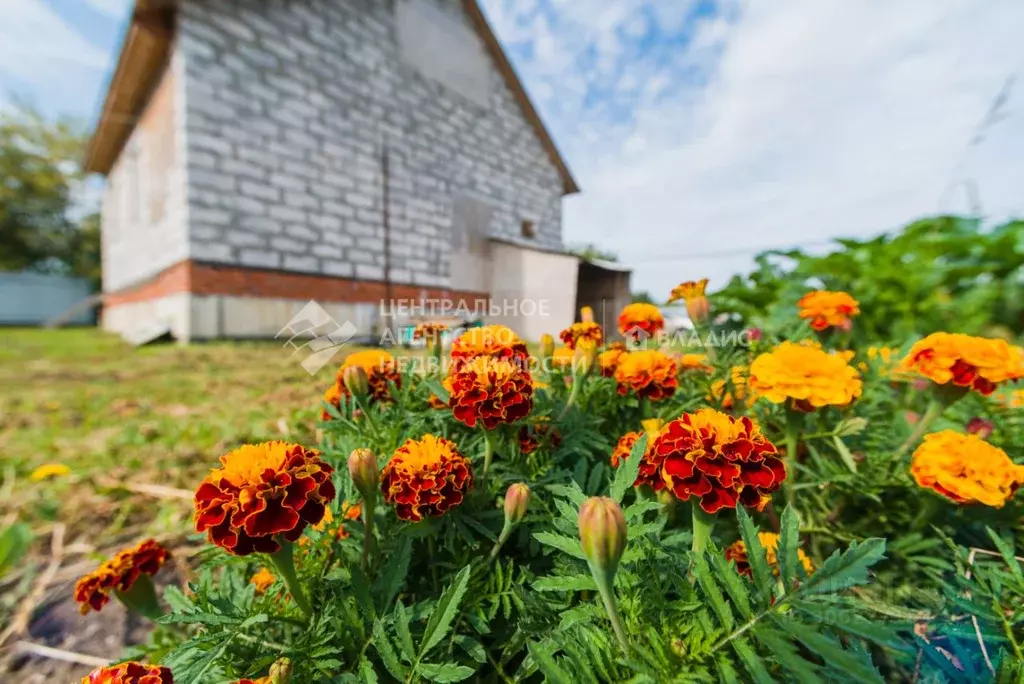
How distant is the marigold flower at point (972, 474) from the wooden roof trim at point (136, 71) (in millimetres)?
4611

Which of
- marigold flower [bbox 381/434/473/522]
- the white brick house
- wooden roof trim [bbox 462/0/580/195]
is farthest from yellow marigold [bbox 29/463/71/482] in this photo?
wooden roof trim [bbox 462/0/580/195]

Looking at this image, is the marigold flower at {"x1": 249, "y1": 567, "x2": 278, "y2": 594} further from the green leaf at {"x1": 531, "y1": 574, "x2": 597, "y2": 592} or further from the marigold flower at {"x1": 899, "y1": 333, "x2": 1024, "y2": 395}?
the marigold flower at {"x1": 899, "y1": 333, "x2": 1024, "y2": 395}

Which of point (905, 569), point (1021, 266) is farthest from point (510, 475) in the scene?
point (1021, 266)

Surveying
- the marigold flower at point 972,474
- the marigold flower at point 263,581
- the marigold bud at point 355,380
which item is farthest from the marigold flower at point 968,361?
the marigold flower at point 263,581

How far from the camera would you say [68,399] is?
88.8 inches

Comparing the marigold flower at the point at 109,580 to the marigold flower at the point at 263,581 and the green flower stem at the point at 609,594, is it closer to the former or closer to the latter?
the marigold flower at the point at 263,581

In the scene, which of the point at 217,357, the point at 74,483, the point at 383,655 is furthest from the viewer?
the point at 217,357

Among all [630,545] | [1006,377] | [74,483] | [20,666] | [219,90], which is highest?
[219,90]

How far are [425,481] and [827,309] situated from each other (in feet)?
3.07

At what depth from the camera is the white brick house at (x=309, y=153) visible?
11.0 feet

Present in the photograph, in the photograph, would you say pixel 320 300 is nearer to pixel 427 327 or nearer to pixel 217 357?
pixel 217 357

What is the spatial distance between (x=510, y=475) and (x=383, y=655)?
0.89 ft

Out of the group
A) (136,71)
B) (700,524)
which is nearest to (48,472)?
(700,524)

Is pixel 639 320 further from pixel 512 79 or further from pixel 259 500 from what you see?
pixel 512 79
